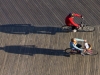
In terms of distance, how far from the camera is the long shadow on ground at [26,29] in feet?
46.0

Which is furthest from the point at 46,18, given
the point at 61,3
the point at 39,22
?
the point at 61,3

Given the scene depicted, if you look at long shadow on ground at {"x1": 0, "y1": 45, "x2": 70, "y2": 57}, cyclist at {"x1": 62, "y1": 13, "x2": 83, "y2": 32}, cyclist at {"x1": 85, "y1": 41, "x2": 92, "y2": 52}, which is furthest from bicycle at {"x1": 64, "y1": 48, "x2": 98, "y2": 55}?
cyclist at {"x1": 62, "y1": 13, "x2": 83, "y2": 32}

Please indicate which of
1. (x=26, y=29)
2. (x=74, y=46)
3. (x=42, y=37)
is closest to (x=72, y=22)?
(x=74, y=46)

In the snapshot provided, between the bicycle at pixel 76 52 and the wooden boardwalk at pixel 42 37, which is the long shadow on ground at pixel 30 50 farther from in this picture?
the bicycle at pixel 76 52

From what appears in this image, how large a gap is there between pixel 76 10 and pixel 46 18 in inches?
80.5

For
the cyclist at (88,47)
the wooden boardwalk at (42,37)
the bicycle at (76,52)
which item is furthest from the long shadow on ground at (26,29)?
the cyclist at (88,47)

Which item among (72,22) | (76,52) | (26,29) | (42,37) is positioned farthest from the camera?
(26,29)

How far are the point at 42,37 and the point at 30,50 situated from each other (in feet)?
3.67

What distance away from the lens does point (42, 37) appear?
45.5 ft

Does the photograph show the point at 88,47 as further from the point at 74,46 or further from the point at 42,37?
the point at 42,37

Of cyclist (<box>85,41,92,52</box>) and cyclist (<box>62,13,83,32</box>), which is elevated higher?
cyclist (<box>62,13,83,32</box>)

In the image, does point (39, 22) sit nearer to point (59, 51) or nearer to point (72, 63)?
point (59, 51)

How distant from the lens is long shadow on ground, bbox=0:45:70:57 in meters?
13.2

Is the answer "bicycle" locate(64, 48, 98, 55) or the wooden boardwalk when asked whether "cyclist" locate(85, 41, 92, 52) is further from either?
the wooden boardwalk
